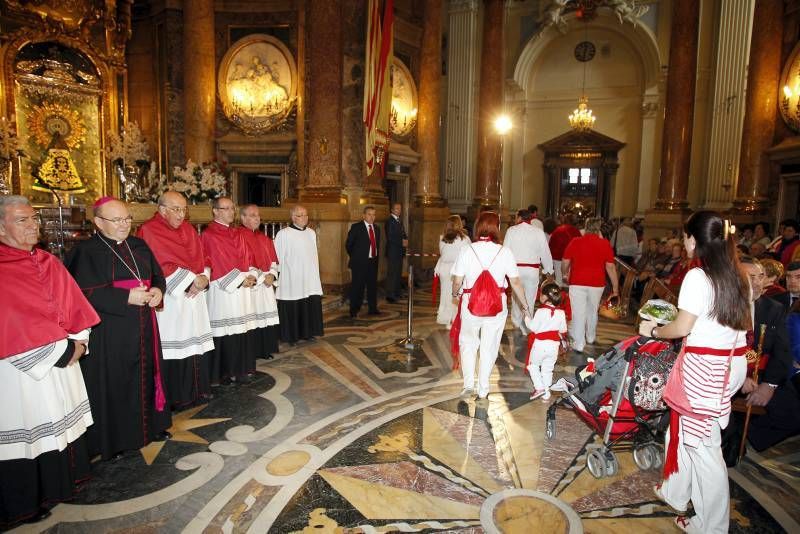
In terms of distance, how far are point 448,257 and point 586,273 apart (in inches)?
83.4

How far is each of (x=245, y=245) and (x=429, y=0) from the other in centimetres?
979

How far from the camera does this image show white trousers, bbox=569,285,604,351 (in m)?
6.11

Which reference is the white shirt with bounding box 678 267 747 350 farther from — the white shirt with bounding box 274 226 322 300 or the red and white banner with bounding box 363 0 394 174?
the red and white banner with bounding box 363 0 394 174

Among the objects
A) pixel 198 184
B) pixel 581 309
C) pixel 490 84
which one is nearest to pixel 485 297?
pixel 581 309

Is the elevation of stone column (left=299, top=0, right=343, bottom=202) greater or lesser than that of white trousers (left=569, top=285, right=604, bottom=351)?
greater

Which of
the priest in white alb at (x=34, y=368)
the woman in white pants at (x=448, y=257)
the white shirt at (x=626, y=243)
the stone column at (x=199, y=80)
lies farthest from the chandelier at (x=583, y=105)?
the priest in white alb at (x=34, y=368)

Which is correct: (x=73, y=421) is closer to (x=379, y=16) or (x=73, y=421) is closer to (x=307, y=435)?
(x=307, y=435)

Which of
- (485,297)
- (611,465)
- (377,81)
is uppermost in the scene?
(377,81)

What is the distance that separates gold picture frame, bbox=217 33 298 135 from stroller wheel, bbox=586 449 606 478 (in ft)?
33.4

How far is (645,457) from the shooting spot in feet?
11.1

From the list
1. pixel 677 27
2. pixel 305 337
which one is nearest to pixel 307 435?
pixel 305 337

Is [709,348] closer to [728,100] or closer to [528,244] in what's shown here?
[528,244]

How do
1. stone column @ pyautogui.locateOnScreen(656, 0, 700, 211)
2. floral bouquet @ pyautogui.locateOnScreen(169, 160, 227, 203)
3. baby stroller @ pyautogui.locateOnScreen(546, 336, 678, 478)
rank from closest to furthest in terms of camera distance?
baby stroller @ pyautogui.locateOnScreen(546, 336, 678, 478) < floral bouquet @ pyautogui.locateOnScreen(169, 160, 227, 203) < stone column @ pyautogui.locateOnScreen(656, 0, 700, 211)

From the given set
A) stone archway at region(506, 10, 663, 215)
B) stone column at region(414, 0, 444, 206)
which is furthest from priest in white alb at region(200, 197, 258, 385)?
stone archway at region(506, 10, 663, 215)
